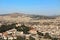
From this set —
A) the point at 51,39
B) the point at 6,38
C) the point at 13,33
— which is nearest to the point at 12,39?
the point at 6,38

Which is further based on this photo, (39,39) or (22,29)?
(22,29)

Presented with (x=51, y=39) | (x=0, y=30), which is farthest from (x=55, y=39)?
(x=0, y=30)

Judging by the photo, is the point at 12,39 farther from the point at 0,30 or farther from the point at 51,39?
the point at 0,30

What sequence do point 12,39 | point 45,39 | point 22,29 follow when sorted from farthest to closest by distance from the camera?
point 22,29 → point 45,39 → point 12,39

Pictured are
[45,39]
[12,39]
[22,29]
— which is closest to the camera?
[12,39]

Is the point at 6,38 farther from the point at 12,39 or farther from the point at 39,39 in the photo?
the point at 39,39

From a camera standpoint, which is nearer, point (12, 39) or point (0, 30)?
point (12, 39)

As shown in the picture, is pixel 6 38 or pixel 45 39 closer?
pixel 6 38

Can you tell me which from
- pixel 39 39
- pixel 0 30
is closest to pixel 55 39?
pixel 39 39
